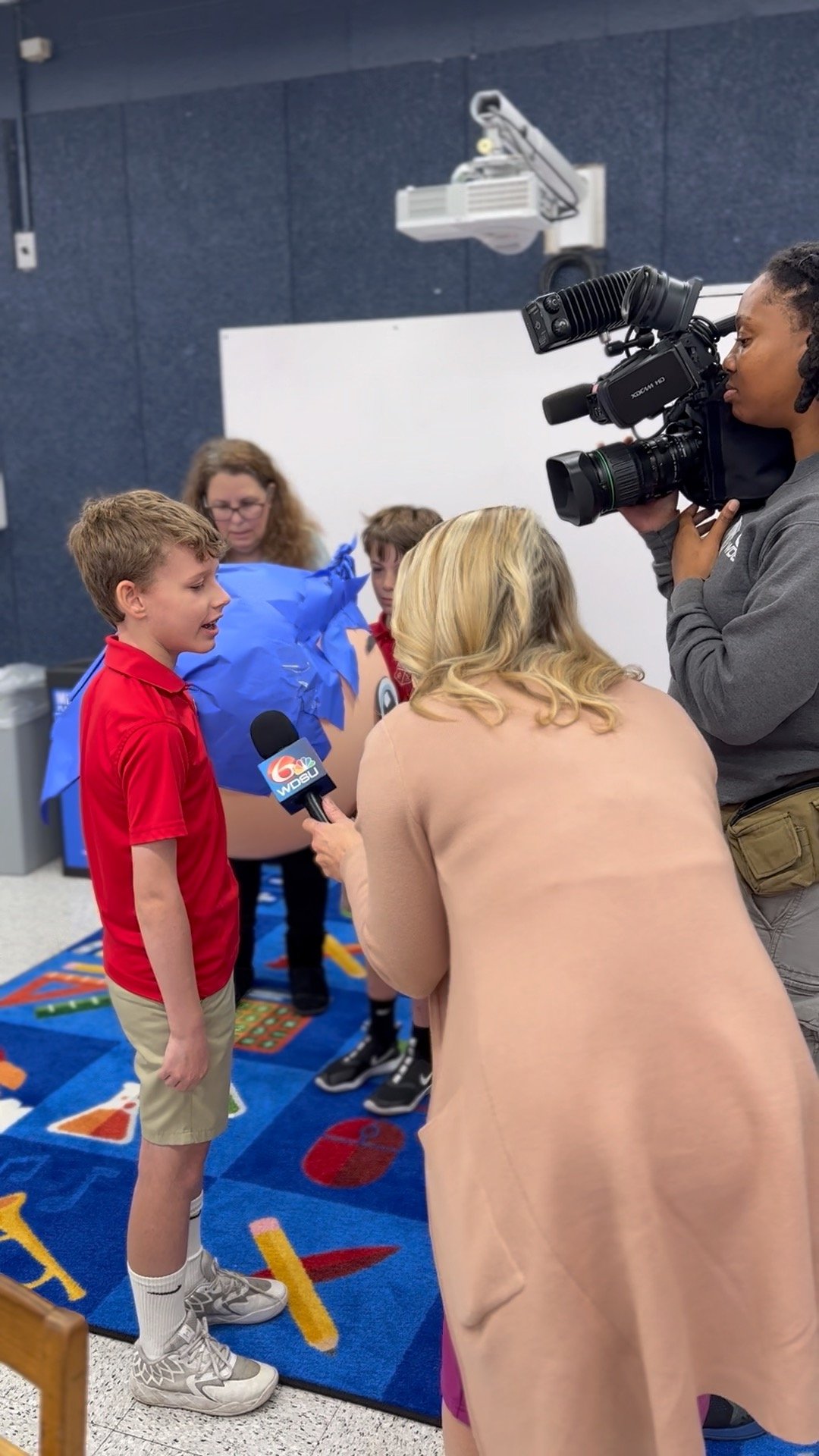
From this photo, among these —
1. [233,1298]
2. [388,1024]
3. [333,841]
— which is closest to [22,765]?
[388,1024]

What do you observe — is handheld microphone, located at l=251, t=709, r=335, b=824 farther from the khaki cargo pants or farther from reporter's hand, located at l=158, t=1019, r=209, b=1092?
the khaki cargo pants

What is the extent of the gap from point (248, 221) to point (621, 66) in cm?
134

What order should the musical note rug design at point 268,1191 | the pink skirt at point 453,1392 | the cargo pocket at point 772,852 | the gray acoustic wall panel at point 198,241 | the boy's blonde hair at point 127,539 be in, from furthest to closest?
the gray acoustic wall panel at point 198,241 → the musical note rug design at point 268,1191 → the boy's blonde hair at point 127,539 → the cargo pocket at point 772,852 → the pink skirt at point 453,1392

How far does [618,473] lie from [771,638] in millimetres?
292

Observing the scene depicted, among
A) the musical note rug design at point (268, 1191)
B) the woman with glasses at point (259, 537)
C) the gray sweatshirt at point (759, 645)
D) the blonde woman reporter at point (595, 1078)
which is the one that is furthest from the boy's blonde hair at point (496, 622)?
the woman with glasses at point (259, 537)

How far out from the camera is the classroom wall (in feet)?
11.3

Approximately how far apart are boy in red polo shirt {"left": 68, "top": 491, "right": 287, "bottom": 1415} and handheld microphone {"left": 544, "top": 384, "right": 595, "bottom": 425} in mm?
516

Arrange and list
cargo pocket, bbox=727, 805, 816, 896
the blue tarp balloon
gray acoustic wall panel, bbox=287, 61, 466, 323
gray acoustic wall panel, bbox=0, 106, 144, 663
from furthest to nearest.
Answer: gray acoustic wall panel, bbox=0, 106, 144, 663
gray acoustic wall panel, bbox=287, 61, 466, 323
the blue tarp balloon
cargo pocket, bbox=727, 805, 816, 896

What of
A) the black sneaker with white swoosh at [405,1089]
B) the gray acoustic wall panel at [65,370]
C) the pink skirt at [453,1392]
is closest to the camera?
the pink skirt at [453,1392]

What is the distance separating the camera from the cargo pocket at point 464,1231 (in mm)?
1012

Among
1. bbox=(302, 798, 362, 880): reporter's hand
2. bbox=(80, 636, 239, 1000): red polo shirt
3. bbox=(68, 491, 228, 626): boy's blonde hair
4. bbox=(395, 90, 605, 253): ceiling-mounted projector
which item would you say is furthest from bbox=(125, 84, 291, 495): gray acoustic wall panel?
bbox=(302, 798, 362, 880): reporter's hand

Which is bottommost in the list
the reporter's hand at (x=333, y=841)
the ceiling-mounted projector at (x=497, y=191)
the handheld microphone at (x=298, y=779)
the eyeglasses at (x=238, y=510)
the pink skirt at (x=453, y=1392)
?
the pink skirt at (x=453, y=1392)

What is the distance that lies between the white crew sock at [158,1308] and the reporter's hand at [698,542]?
120 centimetres

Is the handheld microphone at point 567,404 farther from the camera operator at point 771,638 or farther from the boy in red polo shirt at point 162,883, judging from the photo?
the boy in red polo shirt at point 162,883
